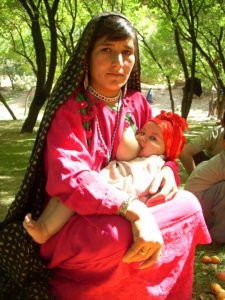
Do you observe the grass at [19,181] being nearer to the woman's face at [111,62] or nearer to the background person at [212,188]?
the background person at [212,188]

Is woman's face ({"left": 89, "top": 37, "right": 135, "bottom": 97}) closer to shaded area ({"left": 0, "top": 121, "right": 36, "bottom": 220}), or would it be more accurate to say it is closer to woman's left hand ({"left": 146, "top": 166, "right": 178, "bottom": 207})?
woman's left hand ({"left": 146, "top": 166, "right": 178, "bottom": 207})

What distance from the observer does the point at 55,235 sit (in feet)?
6.88

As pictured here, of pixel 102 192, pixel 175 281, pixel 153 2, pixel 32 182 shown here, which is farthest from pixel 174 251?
pixel 153 2

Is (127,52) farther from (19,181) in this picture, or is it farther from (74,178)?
(19,181)

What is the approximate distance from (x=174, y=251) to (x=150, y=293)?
10.2 inches

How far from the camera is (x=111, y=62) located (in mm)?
2219

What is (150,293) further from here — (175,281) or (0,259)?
(0,259)

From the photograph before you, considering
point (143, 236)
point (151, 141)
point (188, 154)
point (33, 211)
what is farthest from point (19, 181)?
point (143, 236)

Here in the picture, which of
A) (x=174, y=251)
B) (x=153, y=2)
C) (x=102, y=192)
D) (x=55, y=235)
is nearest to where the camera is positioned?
(x=102, y=192)

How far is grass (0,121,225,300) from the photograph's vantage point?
2.98m

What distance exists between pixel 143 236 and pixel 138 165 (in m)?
0.49

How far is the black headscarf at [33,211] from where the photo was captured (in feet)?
7.27

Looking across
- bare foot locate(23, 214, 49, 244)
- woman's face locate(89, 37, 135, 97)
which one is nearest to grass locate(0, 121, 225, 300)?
bare foot locate(23, 214, 49, 244)

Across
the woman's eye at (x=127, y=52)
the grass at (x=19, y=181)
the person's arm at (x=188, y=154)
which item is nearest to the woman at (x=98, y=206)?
the woman's eye at (x=127, y=52)
